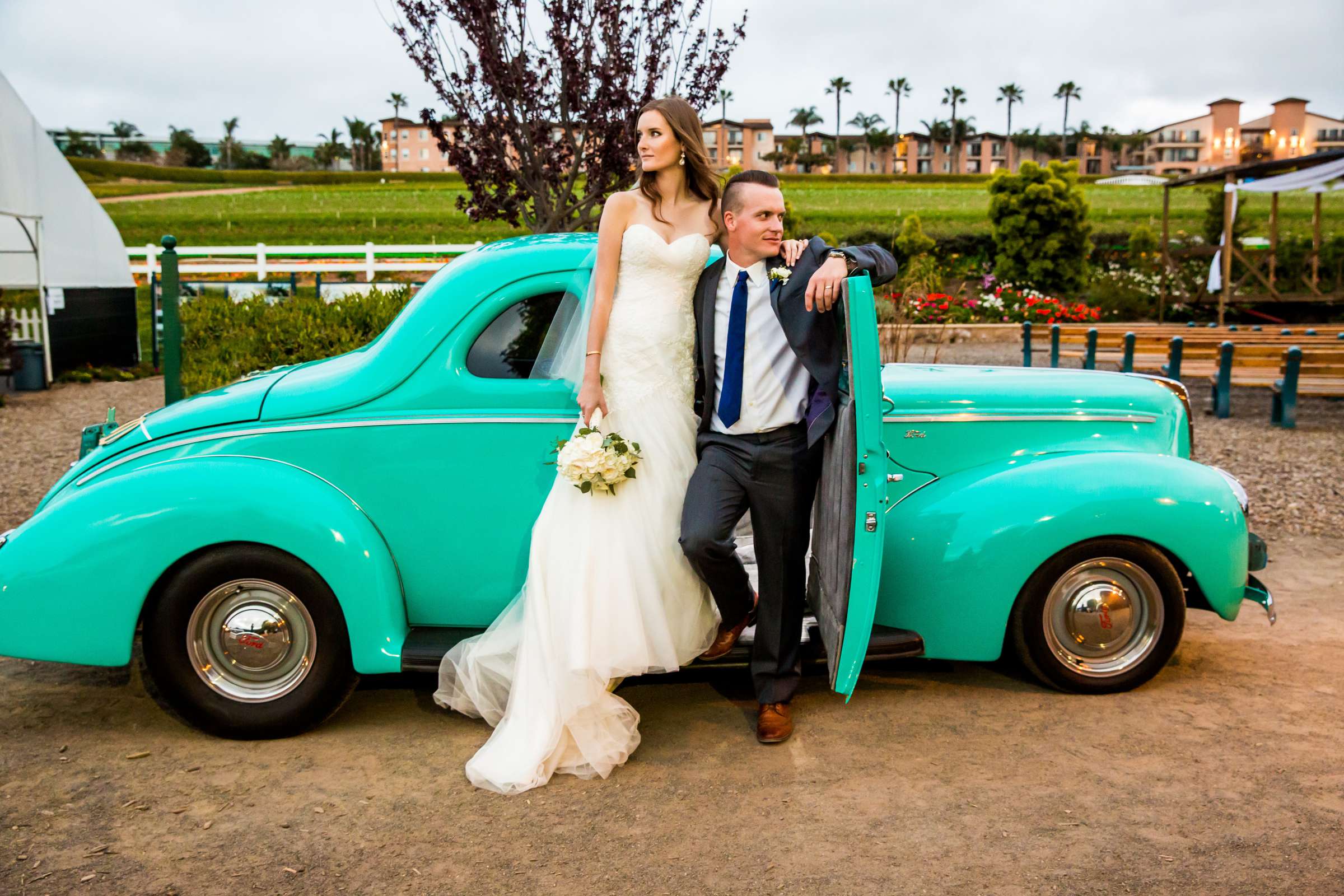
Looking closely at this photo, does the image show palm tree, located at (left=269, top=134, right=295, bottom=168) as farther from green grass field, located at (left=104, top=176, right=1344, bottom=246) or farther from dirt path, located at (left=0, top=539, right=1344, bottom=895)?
dirt path, located at (left=0, top=539, right=1344, bottom=895)

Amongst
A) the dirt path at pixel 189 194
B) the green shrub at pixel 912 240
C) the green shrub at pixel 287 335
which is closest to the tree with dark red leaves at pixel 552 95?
the green shrub at pixel 287 335

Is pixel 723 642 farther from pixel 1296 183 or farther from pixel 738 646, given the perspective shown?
pixel 1296 183

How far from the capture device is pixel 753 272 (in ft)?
12.5

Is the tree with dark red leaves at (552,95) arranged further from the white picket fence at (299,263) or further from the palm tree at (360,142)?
the palm tree at (360,142)

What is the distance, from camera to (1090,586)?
13.6 feet

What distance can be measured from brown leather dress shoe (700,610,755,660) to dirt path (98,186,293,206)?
54.4 m

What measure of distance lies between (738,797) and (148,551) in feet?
7.52

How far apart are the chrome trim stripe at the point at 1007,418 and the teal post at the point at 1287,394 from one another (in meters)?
7.01

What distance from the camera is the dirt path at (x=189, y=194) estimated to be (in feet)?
183

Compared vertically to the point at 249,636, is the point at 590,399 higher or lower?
higher

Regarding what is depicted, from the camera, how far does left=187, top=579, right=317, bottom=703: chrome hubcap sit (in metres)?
3.91

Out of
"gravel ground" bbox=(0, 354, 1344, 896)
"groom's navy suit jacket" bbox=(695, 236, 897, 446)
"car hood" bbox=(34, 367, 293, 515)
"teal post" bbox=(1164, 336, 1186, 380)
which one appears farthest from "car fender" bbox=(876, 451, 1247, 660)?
"teal post" bbox=(1164, 336, 1186, 380)

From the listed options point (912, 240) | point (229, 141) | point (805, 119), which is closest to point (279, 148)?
point (229, 141)

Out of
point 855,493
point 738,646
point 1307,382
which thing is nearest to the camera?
point 855,493
